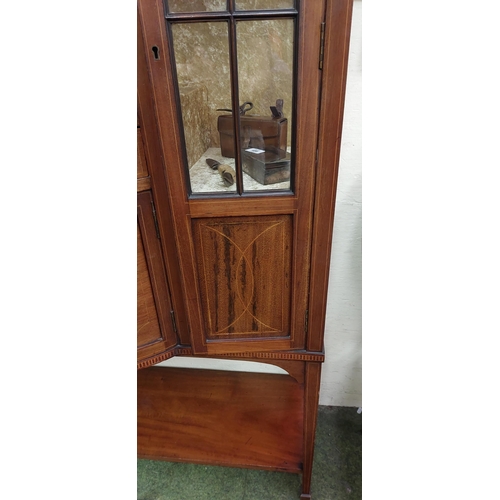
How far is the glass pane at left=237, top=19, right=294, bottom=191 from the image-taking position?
2.54ft

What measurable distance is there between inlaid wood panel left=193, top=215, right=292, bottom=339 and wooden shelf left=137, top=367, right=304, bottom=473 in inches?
22.2

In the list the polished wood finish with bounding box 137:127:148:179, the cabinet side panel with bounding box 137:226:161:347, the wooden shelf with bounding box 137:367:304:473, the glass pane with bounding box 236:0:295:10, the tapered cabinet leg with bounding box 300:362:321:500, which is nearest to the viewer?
the glass pane with bounding box 236:0:295:10

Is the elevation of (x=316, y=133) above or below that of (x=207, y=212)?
above

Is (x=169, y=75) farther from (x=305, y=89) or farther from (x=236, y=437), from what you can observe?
(x=236, y=437)

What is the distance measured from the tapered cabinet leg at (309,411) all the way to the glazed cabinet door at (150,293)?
1.32 feet

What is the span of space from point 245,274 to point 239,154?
0.98ft

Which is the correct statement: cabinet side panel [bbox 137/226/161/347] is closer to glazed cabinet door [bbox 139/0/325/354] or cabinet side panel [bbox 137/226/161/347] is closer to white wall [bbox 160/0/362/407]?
glazed cabinet door [bbox 139/0/325/354]

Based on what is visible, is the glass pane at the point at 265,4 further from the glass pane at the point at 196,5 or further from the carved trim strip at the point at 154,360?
Answer: the carved trim strip at the point at 154,360

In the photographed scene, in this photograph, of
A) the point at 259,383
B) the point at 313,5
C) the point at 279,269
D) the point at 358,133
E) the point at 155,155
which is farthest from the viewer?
the point at 259,383

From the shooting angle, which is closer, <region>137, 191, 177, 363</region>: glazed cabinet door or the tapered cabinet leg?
<region>137, 191, 177, 363</region>: glazed cabinet door

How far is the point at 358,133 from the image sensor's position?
128 centimetres

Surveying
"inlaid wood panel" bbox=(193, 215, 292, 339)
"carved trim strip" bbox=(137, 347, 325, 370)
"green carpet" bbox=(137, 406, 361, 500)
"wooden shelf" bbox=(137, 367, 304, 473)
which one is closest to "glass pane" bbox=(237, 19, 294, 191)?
"inlaid wood panel" bbox=(193, 215, 292, 339)

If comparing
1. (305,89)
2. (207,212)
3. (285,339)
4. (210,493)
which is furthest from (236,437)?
(305,89)

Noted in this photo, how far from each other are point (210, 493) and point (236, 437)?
207mm
